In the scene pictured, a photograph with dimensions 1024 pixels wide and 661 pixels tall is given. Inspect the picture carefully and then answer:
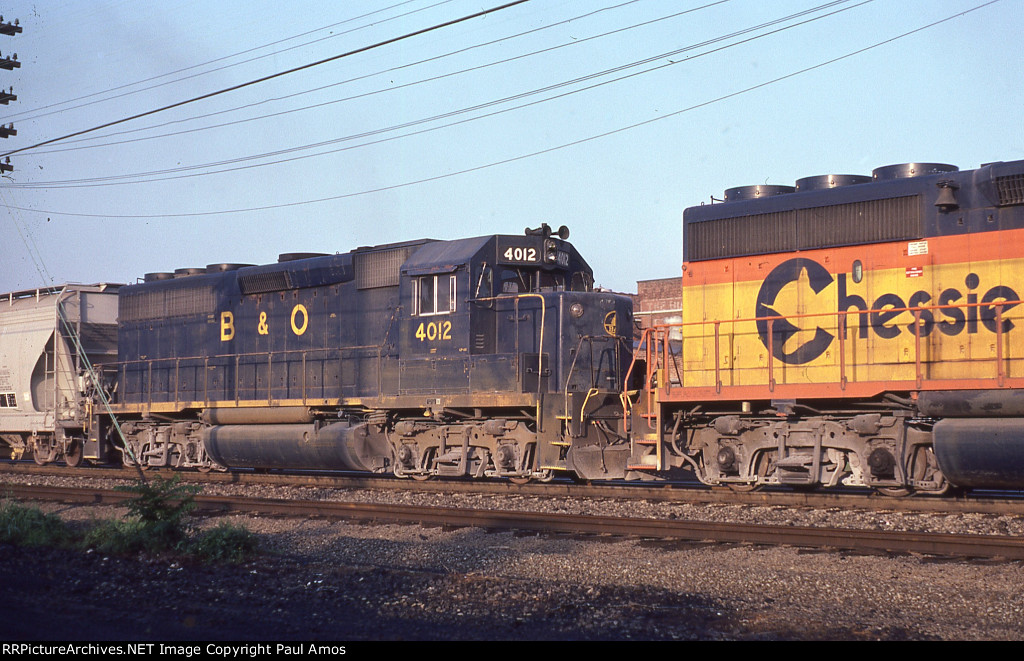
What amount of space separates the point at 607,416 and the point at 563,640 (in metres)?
7.83

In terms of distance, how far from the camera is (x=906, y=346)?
10.7 metres

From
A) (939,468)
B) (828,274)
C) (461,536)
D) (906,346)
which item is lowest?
(461,536)

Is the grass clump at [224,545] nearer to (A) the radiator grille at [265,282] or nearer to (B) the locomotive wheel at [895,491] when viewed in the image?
(B) the locomotive wheel at [895,491]

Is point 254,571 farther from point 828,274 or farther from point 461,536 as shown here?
point 828,274

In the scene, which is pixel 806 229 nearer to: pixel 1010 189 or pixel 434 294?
pixel 1010 189

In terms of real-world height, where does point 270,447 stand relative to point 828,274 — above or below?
below

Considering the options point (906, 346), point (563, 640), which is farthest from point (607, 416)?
point (563, 640)

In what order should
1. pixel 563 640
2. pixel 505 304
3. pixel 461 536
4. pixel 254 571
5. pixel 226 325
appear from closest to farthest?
1. pixel 563 640
2. pixel 254 571
3. pixel 461 536
4. pixel 505 304
5. pixel 226 325

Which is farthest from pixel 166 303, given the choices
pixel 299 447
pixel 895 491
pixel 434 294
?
pixel 895 491

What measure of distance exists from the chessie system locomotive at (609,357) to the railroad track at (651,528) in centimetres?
186

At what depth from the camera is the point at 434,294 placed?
1417cm

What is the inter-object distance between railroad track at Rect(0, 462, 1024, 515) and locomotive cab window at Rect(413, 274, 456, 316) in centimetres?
263

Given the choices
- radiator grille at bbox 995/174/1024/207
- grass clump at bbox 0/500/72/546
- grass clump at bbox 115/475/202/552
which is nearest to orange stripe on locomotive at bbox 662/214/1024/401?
radiator grille at bbox 995/174/1024/207

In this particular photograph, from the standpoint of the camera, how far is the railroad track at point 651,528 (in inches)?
322
